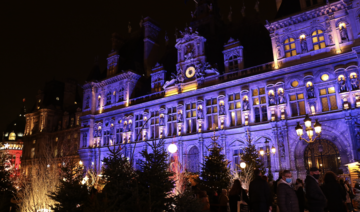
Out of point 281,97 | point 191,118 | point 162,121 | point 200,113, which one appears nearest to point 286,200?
point 281,97

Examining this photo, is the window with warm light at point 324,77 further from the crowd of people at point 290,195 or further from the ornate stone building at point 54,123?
the ornate stone building at point 54,123

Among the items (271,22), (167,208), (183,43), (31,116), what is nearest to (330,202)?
(167,208)

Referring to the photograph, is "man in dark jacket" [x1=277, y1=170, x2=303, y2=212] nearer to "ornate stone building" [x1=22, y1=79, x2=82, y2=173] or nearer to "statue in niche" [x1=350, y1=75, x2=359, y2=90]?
"statue in niche" [x1=350, y1=75, x2=359, y2=90]

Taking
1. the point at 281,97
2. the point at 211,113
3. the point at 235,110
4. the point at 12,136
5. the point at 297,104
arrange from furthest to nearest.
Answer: the point at 12,136, the point at 211,113, the point at 235,110, the point at 281,97, the point at 297,104

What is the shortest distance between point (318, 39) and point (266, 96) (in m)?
6.79

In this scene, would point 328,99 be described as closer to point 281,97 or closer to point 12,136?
point 281,97

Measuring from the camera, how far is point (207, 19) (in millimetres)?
39125

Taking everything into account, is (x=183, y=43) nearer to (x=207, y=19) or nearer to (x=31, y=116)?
(x=207, y=19)

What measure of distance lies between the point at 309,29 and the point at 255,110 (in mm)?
8883

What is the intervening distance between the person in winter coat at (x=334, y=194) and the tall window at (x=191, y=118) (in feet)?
76.7

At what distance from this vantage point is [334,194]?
853cm

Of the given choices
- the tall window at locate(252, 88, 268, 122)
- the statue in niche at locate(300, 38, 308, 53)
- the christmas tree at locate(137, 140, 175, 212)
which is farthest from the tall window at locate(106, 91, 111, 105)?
the christmas tree at locate(137, 140, 175, 212)

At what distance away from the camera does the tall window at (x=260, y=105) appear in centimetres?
2722

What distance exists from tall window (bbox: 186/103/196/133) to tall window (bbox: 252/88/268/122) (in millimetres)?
7339
